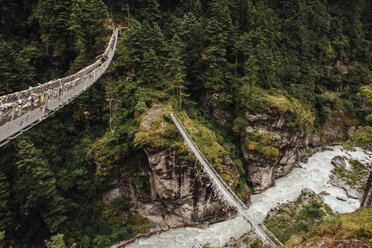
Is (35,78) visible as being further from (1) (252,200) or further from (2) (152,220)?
(1) (252,200)

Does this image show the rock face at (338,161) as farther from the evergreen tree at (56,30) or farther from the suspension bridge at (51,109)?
the evergreen tree at (56,30)

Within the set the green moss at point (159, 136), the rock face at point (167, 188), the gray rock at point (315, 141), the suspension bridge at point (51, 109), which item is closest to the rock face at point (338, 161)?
the gray rock at point (315, 141)

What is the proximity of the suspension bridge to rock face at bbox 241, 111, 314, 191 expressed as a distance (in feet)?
28.5

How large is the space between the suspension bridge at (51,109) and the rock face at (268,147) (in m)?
8.69

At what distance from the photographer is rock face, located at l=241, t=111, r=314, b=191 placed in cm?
2394

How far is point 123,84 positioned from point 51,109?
451 inches

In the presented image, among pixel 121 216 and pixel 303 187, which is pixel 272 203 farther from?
pixel 121 216

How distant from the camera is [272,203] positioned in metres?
22.2

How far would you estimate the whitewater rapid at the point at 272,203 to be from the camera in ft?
59.3

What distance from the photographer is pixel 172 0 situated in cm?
3372

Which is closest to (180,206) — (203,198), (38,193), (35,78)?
(203,198)

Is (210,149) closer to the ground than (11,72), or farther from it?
closer to the ground

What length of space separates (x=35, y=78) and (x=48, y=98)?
17.2 metres

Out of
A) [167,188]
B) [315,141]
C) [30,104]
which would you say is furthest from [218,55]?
[315,141]
